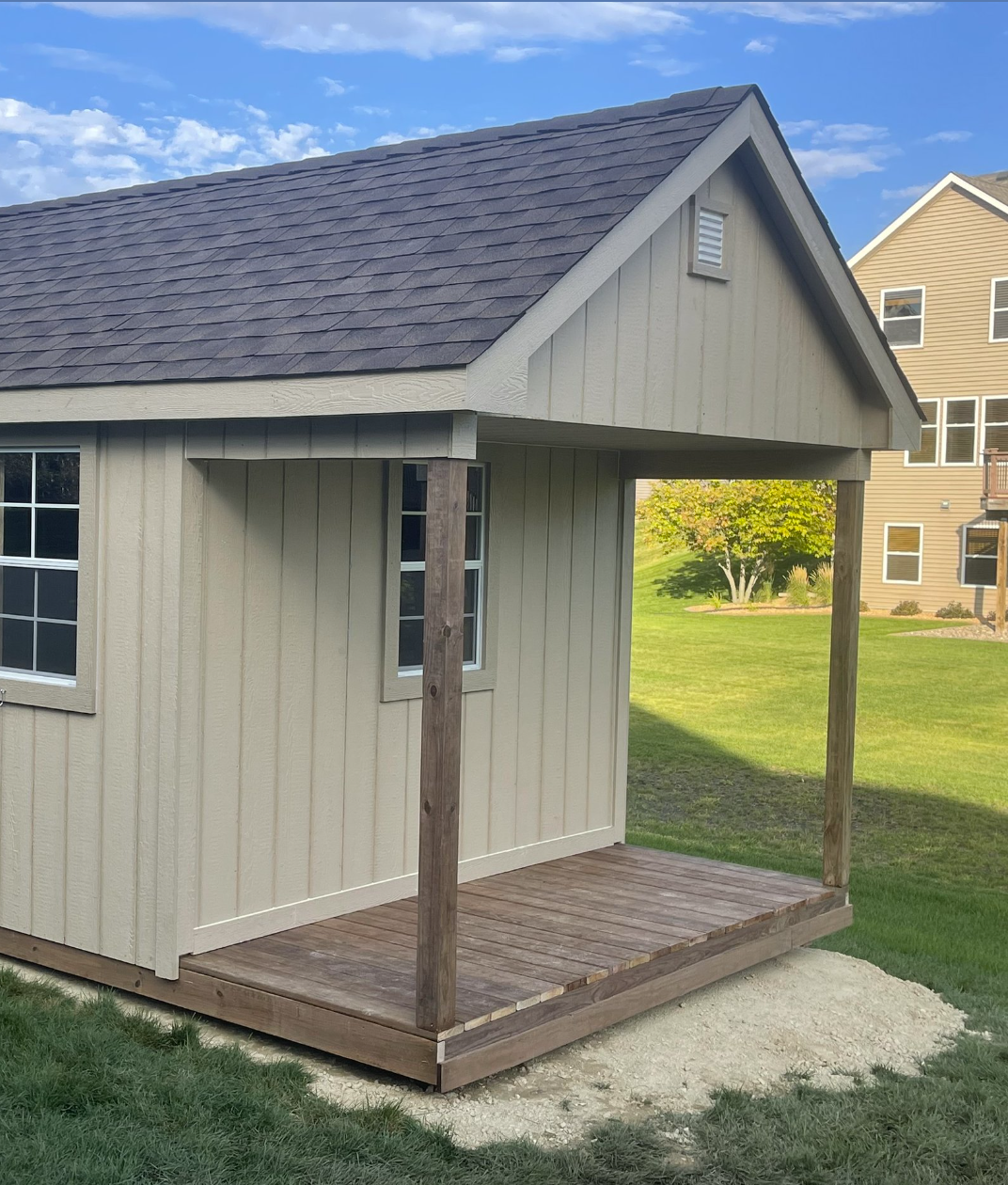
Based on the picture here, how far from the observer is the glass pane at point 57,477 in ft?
21.2

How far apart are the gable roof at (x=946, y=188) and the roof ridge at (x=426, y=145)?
22.3 m

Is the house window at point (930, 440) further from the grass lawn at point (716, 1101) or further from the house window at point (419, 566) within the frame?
the house window at point (419, 566)

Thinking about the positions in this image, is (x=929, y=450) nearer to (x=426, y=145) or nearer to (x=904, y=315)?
(x=904, y=315)

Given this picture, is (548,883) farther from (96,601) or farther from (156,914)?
(96,601)

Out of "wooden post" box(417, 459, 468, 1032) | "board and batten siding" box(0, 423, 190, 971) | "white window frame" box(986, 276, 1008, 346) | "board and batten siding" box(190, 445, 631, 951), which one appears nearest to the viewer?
"wooden post" box(417, 459, 468, 1032)

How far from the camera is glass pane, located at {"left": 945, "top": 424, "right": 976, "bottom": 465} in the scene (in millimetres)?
27750

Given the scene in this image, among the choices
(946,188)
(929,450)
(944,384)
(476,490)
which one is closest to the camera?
(476,490)

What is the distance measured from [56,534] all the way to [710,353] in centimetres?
310

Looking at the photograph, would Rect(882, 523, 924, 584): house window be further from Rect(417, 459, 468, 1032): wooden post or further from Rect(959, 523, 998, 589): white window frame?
Rect(417, 459, 468, 1032): wooden post

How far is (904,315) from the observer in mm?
28609

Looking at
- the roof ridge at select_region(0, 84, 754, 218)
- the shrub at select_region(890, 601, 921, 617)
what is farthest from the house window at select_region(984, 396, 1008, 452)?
the roof ridge at select_region(0, 84, 754, 218)

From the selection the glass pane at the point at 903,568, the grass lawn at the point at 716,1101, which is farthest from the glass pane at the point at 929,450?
Answer: the grass lawn at the point at 716,1101

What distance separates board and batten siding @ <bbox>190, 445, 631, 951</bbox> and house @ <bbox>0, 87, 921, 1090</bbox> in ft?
0.07

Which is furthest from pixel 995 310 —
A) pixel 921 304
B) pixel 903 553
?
pixel 903 553
